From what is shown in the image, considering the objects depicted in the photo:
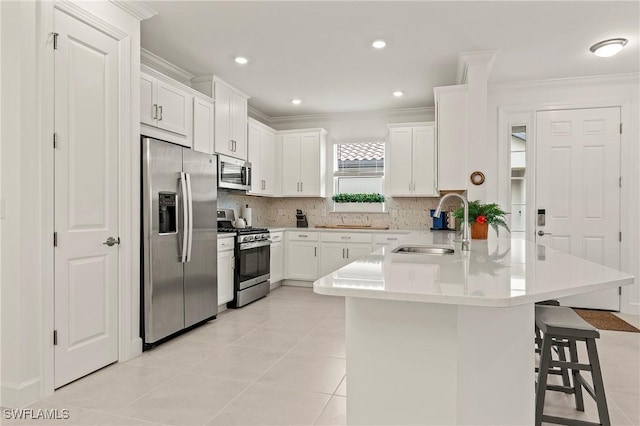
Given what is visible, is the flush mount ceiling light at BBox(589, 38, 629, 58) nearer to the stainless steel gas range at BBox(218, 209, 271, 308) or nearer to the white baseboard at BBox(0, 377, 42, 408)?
the stainless steel gas range at BBox(218, 209, 271, 308)

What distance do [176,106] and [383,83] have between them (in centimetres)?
249

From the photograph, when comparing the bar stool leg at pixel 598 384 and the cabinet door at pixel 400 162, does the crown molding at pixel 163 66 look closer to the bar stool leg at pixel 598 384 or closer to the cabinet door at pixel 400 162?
the cabinet door at pixel 400 162

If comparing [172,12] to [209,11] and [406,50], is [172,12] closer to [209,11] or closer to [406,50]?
[209,11]

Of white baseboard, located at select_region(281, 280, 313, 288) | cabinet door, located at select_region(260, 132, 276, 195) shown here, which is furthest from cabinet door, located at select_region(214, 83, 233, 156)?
white baseboard, located at select_region(281, 280, 313, 288)

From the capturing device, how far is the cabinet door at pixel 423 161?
17.9 feet

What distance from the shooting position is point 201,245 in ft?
12.2

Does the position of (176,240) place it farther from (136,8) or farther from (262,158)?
(262,158)

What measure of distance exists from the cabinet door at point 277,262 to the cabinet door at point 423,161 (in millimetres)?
2166

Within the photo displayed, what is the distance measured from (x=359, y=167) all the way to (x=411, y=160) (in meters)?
1.01

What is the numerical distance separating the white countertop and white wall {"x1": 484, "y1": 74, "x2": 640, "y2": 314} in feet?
9.19

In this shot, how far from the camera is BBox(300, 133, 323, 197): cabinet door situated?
603 cm

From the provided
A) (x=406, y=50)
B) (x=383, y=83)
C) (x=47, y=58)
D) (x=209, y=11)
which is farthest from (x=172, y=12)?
(x=383, y=83)

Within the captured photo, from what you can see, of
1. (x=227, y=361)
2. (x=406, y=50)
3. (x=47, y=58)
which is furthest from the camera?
(x=406, y=50)

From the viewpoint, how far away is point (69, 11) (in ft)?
8.05
